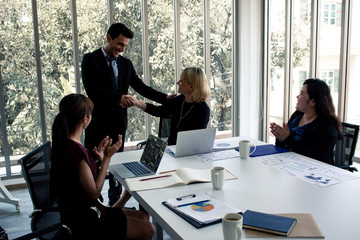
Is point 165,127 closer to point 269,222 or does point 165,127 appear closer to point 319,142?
point 319,142

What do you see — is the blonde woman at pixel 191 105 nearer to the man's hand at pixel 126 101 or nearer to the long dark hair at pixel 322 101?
the man's hand at pixel 126 101

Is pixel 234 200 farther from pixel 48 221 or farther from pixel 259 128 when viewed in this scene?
pixel 259 128

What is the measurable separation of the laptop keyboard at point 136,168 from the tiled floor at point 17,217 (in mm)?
844

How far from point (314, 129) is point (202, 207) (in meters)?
1.33

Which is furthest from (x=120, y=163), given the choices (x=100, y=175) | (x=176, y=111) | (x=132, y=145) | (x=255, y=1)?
(x=255, y=1)

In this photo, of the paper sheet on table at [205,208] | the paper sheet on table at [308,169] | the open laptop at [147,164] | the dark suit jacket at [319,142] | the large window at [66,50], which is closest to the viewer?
the paper sheet on table at [205,208]

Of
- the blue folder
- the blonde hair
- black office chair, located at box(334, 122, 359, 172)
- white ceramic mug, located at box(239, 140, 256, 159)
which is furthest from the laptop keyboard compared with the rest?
black office chair, located at box(334, 122, 359, 172)

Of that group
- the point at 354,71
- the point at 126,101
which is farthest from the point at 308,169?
the point at 354,71

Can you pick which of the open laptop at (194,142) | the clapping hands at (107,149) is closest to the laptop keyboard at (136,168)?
the clapping hands at (107,149)

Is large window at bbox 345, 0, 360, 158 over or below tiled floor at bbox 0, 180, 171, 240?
over

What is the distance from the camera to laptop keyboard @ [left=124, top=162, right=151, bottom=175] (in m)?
2.18

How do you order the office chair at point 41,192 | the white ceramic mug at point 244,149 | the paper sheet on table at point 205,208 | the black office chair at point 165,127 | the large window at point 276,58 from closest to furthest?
the paper sheet on table at point 205,208 → the office chair at point 41,192 → the white ceramic mug at point 244,149 → the black office chair at point 165,127 → the large window at point 276,58

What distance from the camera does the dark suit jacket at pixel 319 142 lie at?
8.29 feet

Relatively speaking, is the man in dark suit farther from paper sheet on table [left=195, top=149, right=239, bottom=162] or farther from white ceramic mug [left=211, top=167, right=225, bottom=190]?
white ceramic mug [left=211, top=167, right=225, bottom=190]
